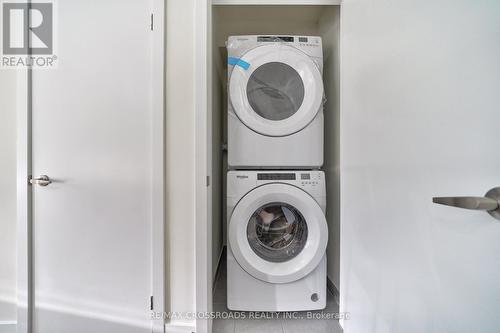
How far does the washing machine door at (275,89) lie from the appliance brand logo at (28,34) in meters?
0.98

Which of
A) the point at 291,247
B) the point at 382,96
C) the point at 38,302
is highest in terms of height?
the point at 382,96

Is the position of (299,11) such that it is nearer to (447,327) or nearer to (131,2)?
(131,2)

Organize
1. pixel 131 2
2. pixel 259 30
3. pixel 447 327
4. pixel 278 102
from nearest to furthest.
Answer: pixel 447 327 → pixel 131 2 → pixel 278 102 → pixel 259 30

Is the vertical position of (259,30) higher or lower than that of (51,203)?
higher

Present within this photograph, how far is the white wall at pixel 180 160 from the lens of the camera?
1.20 m

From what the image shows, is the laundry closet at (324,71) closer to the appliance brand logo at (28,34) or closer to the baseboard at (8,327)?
the appliance brand logo at (28,34)

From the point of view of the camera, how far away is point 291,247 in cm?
145

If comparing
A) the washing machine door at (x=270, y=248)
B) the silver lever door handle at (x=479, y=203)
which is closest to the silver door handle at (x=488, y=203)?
the silver lever door handle at (x=479, y=203)

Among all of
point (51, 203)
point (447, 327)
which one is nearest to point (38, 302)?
point (51, 203)

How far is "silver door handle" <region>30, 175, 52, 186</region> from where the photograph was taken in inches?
46.6

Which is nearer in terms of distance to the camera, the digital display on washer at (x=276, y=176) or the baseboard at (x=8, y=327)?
the baseboard at (x=8, y=327)

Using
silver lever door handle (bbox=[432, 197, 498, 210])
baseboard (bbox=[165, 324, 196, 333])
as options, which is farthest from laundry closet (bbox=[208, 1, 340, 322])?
silver lever door handle (bbox=[432, 197, 498, 210])

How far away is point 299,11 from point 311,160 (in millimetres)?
1295

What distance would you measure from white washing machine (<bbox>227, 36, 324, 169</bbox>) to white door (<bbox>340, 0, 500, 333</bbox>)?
0.42m
